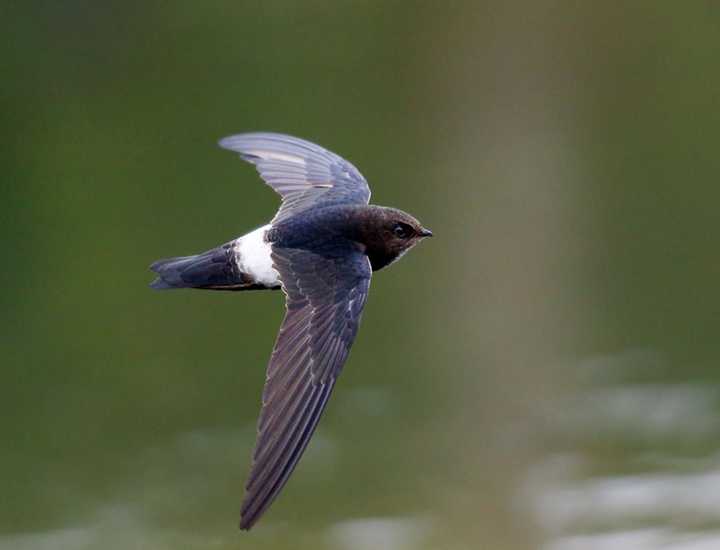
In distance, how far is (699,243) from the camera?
5.66m

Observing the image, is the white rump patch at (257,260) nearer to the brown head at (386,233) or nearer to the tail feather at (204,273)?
the tail feather at (204,273)

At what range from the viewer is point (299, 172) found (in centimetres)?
413

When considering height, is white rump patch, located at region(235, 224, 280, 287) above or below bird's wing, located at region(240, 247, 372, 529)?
above

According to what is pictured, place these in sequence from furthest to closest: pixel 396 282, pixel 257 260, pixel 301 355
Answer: pixel 396 282 → pixel 257 260 → pixel 301 355

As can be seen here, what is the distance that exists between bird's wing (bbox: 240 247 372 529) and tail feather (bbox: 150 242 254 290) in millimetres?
129

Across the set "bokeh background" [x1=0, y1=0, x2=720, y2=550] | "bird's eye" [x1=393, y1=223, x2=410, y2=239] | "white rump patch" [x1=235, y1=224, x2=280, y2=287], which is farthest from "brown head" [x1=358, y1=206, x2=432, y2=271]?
"bokeh background" [x1=0, y1=0, x2=720, y2=550]

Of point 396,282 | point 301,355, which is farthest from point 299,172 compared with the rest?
point 396,282

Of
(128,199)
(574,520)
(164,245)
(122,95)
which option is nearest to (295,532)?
(574,520)

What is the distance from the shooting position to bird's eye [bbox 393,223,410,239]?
3.73 metres

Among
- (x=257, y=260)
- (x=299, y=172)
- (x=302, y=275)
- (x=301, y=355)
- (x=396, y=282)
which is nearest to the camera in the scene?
(x=301, y=355)

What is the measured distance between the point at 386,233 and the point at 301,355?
45 cm

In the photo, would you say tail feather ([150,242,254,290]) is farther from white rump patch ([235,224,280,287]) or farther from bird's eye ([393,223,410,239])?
bird's eye ([393,223,410,239])

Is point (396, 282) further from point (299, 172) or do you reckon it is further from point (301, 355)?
point (301, 355)

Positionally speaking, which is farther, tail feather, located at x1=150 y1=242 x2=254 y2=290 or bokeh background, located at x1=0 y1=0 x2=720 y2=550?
bokeh background, located at x1=0 y1=0 x2=720 y2=550
